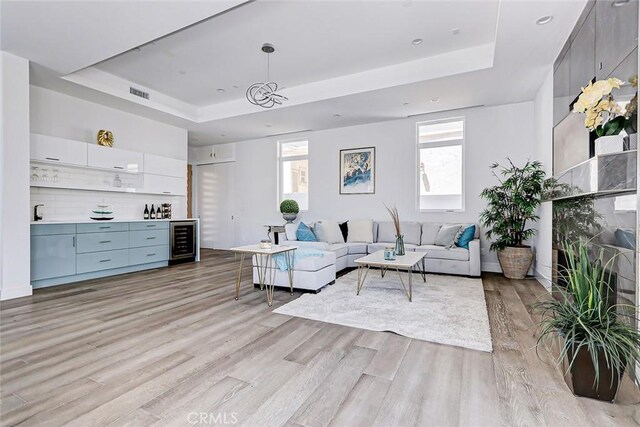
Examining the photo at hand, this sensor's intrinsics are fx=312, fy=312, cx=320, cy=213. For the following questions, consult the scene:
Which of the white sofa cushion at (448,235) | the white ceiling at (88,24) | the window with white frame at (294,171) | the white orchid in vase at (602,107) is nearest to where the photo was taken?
the white orchid in vase at (602,107)

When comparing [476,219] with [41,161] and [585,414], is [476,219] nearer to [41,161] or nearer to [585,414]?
[585,414]

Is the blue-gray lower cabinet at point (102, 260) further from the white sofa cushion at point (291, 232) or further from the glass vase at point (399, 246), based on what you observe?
the glass vase at point (399, 246)

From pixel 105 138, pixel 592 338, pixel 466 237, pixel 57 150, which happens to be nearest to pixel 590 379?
pixel 592 338

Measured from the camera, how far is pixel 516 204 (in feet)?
15.3

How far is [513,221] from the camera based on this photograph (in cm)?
476

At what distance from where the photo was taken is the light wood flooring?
5.28 feet

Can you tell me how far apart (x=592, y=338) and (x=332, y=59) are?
4.13 metres

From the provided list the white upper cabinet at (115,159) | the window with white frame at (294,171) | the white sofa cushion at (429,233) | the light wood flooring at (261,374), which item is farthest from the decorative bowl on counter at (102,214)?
the white sofa cushion at (429,233)

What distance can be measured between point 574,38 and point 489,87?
4.95 ft

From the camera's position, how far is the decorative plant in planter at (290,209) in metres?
6.95

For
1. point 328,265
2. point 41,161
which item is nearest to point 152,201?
point 41,161

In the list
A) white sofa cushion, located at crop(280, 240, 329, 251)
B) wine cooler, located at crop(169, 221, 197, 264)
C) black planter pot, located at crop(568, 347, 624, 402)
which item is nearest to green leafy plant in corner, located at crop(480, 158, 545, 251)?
white sofa cushion, located at crop(280, 240, 329, 251)

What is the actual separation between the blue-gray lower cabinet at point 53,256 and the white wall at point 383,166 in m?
4.06

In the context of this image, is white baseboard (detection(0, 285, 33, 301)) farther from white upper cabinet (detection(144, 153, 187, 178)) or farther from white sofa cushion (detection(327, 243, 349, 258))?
white sofa cushion (detection(327, 243, 349, 258))
